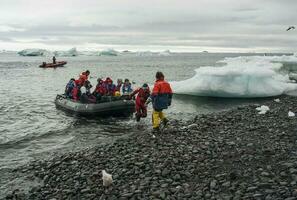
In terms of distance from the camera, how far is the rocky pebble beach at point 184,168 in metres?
7.50

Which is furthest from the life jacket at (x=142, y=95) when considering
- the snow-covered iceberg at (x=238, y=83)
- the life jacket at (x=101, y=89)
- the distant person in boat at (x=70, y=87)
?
the snow-covered iceberg at (x=238, y=83)

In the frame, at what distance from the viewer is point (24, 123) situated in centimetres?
1891

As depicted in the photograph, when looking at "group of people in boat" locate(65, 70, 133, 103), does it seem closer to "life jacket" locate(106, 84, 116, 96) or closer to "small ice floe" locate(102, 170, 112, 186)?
"life jacket" locate(106, 84, 116, 96)

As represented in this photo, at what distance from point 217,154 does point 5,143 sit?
28.1 feet

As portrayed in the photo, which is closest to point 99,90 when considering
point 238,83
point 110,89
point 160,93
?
point 110,89

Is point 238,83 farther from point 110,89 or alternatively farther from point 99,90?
point 99,90

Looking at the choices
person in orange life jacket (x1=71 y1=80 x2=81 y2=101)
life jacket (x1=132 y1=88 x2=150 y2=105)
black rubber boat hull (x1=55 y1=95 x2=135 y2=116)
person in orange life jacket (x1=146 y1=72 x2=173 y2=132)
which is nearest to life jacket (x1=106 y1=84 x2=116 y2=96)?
black rubber boat hull (x1=55 y1=95 x2=135 y2=116)

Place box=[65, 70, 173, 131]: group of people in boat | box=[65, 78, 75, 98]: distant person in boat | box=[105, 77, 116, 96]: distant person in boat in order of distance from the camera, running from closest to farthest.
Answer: box=[65, 70, 173, 131]: group of people in boat
box=[105, 77, 116, 96]: distant person in boat
box=[65, 78, 75, 98]: distant person in boat

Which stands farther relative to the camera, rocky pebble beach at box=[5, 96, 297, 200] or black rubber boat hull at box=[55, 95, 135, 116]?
black rubber boat hull at box=[55, 95, 135, 116]

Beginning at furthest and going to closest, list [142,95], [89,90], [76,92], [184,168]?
[76,92] < [89,90] < [142,95] < [184,168]

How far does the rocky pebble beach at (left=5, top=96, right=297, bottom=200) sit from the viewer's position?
7.50m

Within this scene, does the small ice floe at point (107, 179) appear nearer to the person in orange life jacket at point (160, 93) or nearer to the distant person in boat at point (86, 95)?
the person in orange life jacket at point (160, 93)

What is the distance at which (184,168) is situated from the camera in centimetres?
880

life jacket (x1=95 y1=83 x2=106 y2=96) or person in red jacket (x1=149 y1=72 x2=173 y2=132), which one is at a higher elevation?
person in red jacket (x1=149 y1=72 x2=173 y2=132)
